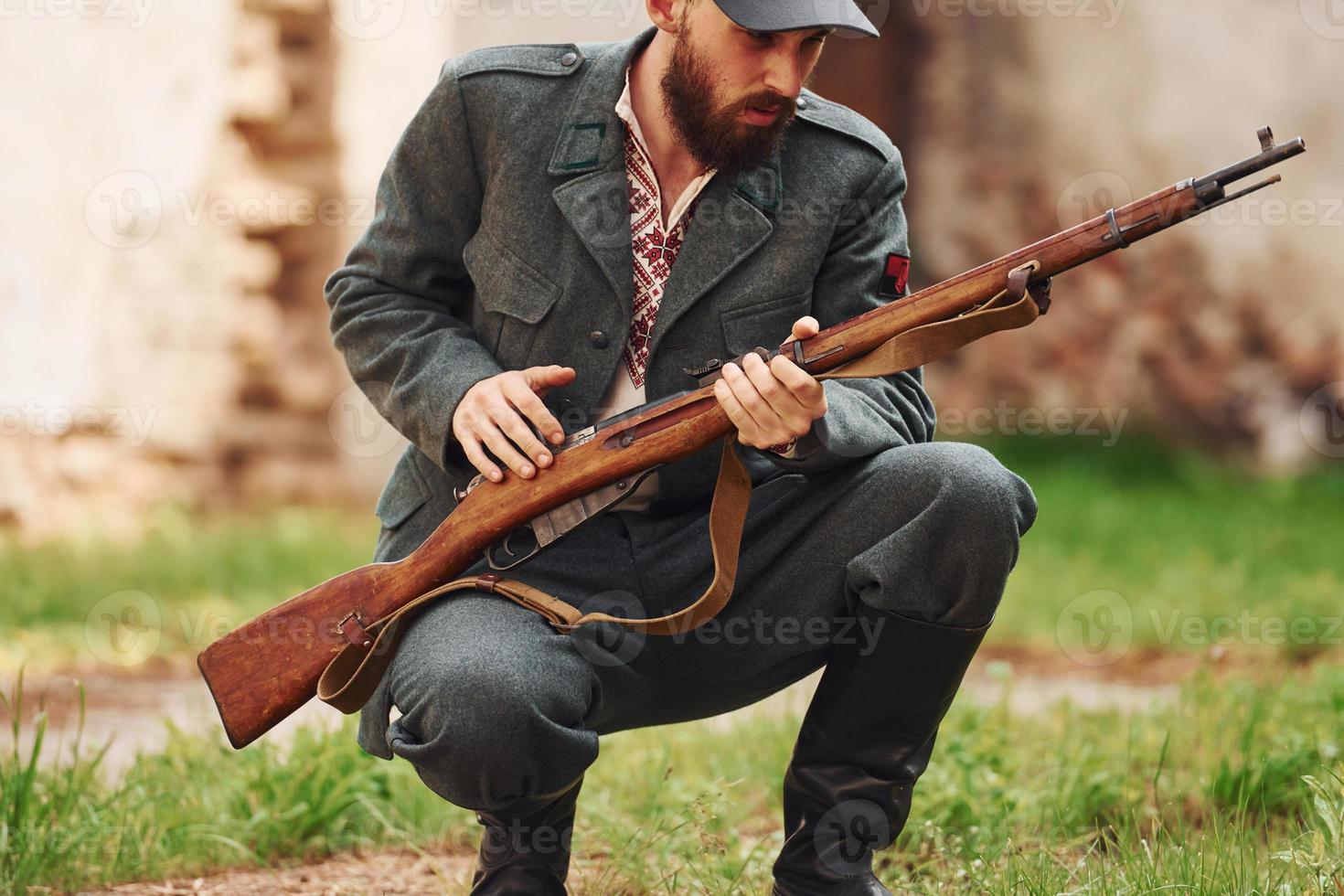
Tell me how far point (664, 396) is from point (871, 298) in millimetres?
457

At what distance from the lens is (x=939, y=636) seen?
8.38 feet

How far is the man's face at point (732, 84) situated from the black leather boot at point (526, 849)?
1.19m

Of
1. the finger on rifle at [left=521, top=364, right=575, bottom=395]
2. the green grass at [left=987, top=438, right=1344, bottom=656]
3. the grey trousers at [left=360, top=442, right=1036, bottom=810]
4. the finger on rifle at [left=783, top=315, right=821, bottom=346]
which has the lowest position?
the green grass at [left=987, top=438, right=1344, bottom=656]

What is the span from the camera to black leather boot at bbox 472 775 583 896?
262 cm

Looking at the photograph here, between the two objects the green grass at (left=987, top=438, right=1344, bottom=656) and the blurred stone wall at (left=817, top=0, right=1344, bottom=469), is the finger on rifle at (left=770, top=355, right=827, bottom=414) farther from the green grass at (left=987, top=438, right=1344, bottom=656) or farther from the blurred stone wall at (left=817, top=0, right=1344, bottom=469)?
the blurred stone wall at (left=817, top=0, right=1344, bottom=469)

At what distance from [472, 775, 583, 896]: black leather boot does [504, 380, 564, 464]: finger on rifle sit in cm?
57

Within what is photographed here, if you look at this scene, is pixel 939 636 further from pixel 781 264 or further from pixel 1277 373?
pixel 1277 373

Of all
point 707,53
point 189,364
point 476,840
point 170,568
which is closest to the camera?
point 707,53

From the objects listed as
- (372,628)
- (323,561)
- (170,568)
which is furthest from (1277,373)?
(372,628)

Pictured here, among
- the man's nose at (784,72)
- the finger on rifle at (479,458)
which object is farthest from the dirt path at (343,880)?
the man's nose at (784,72)

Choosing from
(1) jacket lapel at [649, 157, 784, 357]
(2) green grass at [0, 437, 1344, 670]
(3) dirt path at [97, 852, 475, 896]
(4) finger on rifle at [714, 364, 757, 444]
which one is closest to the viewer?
(4) finger on rifle at [714, 364, 757, 444]

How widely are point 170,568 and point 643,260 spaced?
3652 mm

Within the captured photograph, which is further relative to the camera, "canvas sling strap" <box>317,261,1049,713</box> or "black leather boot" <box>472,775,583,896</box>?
"black leather boot" <box>472,775,583,896</box>

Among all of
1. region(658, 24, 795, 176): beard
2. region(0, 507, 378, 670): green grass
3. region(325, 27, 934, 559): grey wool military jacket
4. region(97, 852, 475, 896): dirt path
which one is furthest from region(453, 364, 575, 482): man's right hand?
region(0, 507, 378, 670): green grass
